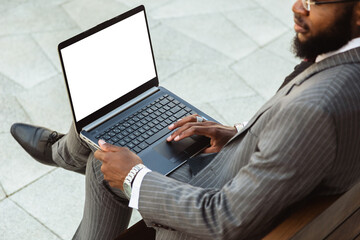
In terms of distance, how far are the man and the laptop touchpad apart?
16cm

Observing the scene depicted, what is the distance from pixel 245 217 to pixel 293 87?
1.11 ft

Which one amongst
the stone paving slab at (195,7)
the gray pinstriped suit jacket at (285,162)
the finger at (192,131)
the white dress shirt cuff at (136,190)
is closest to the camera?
the gray pinstriped suit jacket at (285,162)

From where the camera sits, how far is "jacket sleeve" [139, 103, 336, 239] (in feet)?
3.57

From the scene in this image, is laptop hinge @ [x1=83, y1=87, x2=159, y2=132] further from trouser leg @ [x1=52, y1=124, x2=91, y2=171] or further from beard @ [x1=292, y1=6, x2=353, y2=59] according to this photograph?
beard @ [x1=292, y1=6, x2=353, y2=59]

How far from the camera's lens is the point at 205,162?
1.60m

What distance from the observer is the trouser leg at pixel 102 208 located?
1.67 meters

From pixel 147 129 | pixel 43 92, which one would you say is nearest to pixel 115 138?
pixel 147 129

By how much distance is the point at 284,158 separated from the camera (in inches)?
43.4

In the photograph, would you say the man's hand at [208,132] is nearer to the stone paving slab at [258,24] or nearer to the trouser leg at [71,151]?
the trouser leg at [71,151]

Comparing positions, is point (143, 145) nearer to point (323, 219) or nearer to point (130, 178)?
point (130, 178)

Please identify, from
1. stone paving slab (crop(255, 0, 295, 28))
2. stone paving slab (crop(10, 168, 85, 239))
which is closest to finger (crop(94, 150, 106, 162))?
stone paving slab (crop(10, 168, 85, 239))

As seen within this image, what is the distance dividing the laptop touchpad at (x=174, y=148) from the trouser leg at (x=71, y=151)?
31 centimetres

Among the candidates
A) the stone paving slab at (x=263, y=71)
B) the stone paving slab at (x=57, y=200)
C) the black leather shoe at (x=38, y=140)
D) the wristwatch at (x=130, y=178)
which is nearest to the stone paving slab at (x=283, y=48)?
the stone paving slab at (x=263, y=71)

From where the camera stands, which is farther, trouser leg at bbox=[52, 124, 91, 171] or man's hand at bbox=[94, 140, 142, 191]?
trouser leg at bbox=[52, 124, 91, 171]
